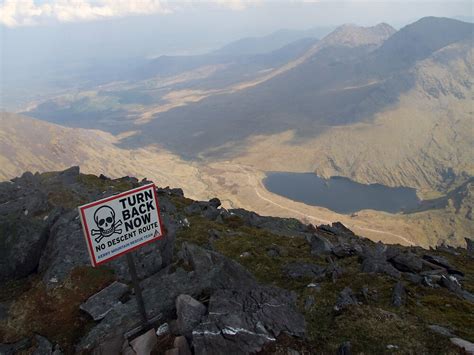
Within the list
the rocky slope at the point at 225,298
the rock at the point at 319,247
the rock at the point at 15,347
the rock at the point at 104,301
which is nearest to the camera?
the rocky slope at the point at 225,298

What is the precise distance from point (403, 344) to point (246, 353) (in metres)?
6.67

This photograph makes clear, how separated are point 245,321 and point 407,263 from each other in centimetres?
1613

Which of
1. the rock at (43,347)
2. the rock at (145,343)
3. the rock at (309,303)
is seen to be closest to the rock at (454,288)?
the rock at (309,303)

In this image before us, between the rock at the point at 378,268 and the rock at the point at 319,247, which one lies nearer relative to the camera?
the rock at the point at 378,268

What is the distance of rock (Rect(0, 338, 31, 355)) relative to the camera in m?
17.6

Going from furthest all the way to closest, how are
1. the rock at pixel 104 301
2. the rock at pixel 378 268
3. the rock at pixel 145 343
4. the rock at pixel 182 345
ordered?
the rock at pixel 378 268, the rock at pixel 104 301, the rock at pixel 145 343, the rock at pixel 182 345

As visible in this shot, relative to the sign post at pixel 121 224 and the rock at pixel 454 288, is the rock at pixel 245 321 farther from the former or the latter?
the rock at pixel 454 288

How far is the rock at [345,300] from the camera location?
1868 centimetres

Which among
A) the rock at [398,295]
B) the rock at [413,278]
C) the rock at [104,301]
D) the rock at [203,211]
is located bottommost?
the rock at [203,211]

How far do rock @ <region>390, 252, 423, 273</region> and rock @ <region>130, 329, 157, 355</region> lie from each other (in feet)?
61.3

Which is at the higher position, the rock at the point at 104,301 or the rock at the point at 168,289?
the rock at the point at 168,289

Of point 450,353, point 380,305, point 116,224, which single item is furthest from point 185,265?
point 450,353

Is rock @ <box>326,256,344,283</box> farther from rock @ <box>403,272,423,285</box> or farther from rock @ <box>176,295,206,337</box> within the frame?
rock @ <box>176,295,206,337</box>

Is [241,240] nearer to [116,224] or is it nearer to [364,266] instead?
[364,266]
